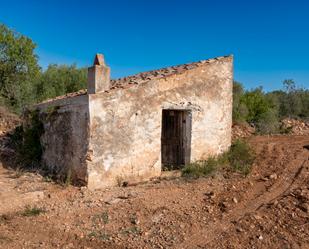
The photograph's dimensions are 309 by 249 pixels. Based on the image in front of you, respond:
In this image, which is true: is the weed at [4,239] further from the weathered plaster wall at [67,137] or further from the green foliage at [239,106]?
the green foliage at [239,106]

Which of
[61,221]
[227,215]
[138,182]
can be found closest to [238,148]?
[138,182]

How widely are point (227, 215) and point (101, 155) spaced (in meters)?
3.23

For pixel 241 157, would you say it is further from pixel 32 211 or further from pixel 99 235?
pixel 32 211

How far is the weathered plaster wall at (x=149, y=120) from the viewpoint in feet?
27.1

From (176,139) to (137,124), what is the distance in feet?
6.01

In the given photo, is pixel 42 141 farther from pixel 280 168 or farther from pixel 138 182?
pixel 280 168

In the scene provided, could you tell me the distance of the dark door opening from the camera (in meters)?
9.71

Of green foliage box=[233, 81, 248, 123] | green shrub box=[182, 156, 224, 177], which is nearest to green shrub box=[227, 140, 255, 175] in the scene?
green shrub box=[182, 156, 224, 177]

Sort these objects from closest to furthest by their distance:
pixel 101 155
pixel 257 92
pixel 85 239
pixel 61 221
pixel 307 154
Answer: pixel 85 239 → pixel 61 221 → pixel 101 155 → pixel 307 154 → pixel 257 92

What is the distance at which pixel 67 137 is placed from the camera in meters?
9.15

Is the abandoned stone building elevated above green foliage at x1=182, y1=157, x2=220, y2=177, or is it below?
above

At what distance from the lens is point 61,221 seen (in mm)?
6410

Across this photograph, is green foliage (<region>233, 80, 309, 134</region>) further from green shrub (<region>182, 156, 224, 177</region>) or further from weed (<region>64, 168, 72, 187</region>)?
weed (<region>64, 168, 72, 187</region>)

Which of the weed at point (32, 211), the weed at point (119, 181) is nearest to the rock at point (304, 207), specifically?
the weed at point (119, 181)
